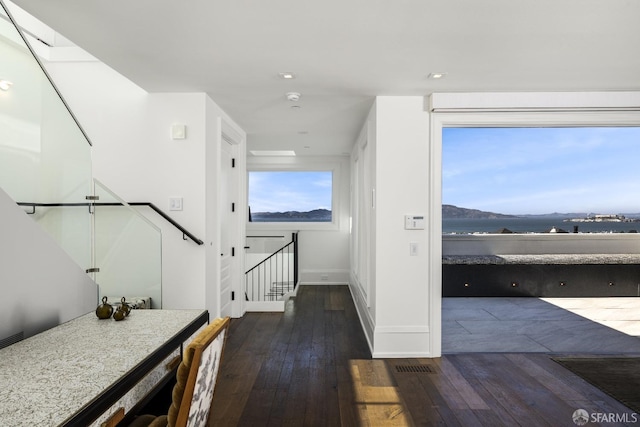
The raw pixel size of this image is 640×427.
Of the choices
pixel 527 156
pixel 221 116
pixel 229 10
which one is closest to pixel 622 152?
pixel 527 156

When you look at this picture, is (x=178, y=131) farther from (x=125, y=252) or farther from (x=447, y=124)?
(x=447, y=124)

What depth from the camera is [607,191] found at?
22.9 feet

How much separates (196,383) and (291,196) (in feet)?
20.4

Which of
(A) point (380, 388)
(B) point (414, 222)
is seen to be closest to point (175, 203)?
(B) point (414, 222)

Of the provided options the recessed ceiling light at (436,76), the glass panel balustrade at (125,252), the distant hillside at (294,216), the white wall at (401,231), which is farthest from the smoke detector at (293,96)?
the distant hillside at (294,216)

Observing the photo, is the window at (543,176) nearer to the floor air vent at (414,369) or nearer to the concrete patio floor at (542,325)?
the concrete patio floor at (542,325)

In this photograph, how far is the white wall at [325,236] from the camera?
704cm

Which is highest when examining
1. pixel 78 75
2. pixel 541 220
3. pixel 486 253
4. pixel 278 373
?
pixel 78 75

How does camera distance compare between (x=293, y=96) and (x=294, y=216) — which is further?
(x=294, y=216)

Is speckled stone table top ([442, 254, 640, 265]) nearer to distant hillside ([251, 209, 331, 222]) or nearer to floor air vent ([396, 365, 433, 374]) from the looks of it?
distant hillside ([251, 209, 331, 222])

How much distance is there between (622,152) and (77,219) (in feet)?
28.4

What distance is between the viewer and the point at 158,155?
3443 mm

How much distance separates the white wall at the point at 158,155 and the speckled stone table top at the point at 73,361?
60.0 inches

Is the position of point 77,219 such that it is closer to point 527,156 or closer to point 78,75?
point 78,75
